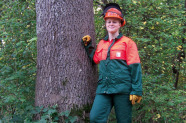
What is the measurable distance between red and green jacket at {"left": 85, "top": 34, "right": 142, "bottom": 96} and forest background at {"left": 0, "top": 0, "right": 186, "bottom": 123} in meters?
0.79

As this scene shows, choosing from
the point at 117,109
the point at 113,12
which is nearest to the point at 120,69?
the point at 117,109

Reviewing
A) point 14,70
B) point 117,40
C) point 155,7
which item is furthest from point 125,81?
point 155,7

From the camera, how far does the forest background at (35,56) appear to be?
346 centimetres

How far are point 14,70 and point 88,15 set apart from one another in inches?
65.3

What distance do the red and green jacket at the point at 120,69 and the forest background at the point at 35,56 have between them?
0.79 meters

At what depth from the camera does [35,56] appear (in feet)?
12.6

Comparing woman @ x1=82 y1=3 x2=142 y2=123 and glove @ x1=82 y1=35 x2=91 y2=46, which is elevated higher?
glove @ x1=82 y1=35 x2=91 y2=46

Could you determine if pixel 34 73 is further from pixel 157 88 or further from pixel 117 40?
pixel 157 88

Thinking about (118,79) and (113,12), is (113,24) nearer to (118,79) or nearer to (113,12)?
(113,12)

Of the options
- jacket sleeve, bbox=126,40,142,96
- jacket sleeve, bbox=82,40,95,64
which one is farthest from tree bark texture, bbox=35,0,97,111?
jacket sleeve, bbox=126,40,142,96

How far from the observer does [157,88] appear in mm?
4355

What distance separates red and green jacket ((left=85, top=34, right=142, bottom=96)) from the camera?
2906 mm

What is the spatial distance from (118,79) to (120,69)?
152 mm

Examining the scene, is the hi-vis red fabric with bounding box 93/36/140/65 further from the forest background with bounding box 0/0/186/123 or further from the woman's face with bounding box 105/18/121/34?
the forest background with bounding box 0/0/186/123
